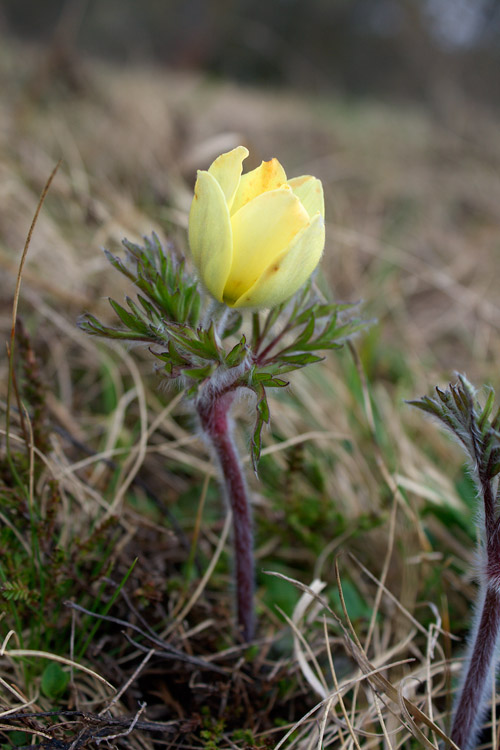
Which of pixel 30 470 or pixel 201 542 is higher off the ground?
pixel 30 470

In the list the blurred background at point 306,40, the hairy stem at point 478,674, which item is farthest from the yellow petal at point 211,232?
the blurred background at point 306,40

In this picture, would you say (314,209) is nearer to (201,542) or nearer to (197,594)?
(197,594)

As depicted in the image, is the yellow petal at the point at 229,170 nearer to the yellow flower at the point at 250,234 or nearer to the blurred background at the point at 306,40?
the yellow flower at the point at 250,234

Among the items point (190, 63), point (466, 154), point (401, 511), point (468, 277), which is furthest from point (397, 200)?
point (190, 63)

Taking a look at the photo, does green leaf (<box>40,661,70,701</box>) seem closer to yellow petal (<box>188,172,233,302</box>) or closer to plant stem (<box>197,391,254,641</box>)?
plant stem (<box>197,391,254,641</box>)

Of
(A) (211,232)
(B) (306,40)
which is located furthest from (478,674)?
(B) (306,40)

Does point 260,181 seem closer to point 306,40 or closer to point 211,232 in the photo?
point 211,232
